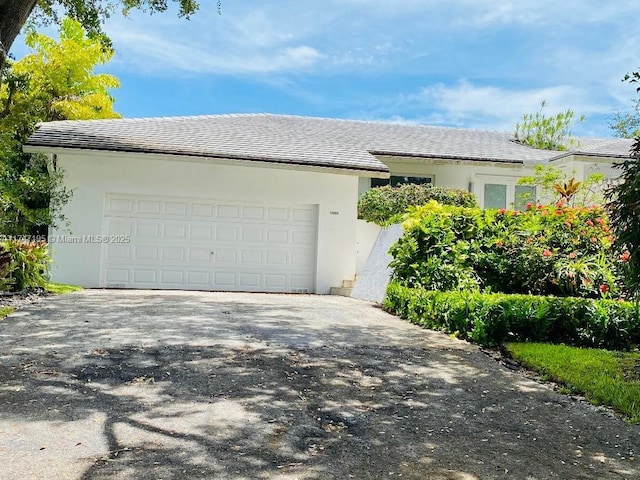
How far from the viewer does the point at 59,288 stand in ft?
39.5

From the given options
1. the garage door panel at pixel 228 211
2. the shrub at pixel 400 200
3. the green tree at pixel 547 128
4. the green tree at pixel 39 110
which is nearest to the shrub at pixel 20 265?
the green tree at pixel 39 110

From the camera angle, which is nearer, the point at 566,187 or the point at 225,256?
the point at 225,256

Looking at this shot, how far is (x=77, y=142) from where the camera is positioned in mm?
13086

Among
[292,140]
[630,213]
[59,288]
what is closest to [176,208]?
[59,288]

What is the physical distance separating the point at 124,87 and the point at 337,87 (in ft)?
35.3

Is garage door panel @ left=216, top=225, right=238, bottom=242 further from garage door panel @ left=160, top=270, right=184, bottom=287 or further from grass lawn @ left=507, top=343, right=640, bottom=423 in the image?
grass lawn @ left=507, top=343, right=640, bottom=423

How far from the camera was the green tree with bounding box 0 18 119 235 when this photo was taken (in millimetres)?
13781

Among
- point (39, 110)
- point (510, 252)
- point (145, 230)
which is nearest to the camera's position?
point (510, 252)

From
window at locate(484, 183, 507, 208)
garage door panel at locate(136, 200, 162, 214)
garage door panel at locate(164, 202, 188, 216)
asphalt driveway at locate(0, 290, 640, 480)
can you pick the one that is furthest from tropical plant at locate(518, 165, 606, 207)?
garage door panel at locate(136, 200, 162, 214)

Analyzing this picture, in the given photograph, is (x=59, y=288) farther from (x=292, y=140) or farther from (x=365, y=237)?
(x=292, y=140)

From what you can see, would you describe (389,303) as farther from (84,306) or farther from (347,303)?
(84,306)

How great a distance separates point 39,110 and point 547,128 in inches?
794

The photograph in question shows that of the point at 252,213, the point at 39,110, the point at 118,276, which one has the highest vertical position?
the point at 39,110

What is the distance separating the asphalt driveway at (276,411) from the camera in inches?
135
